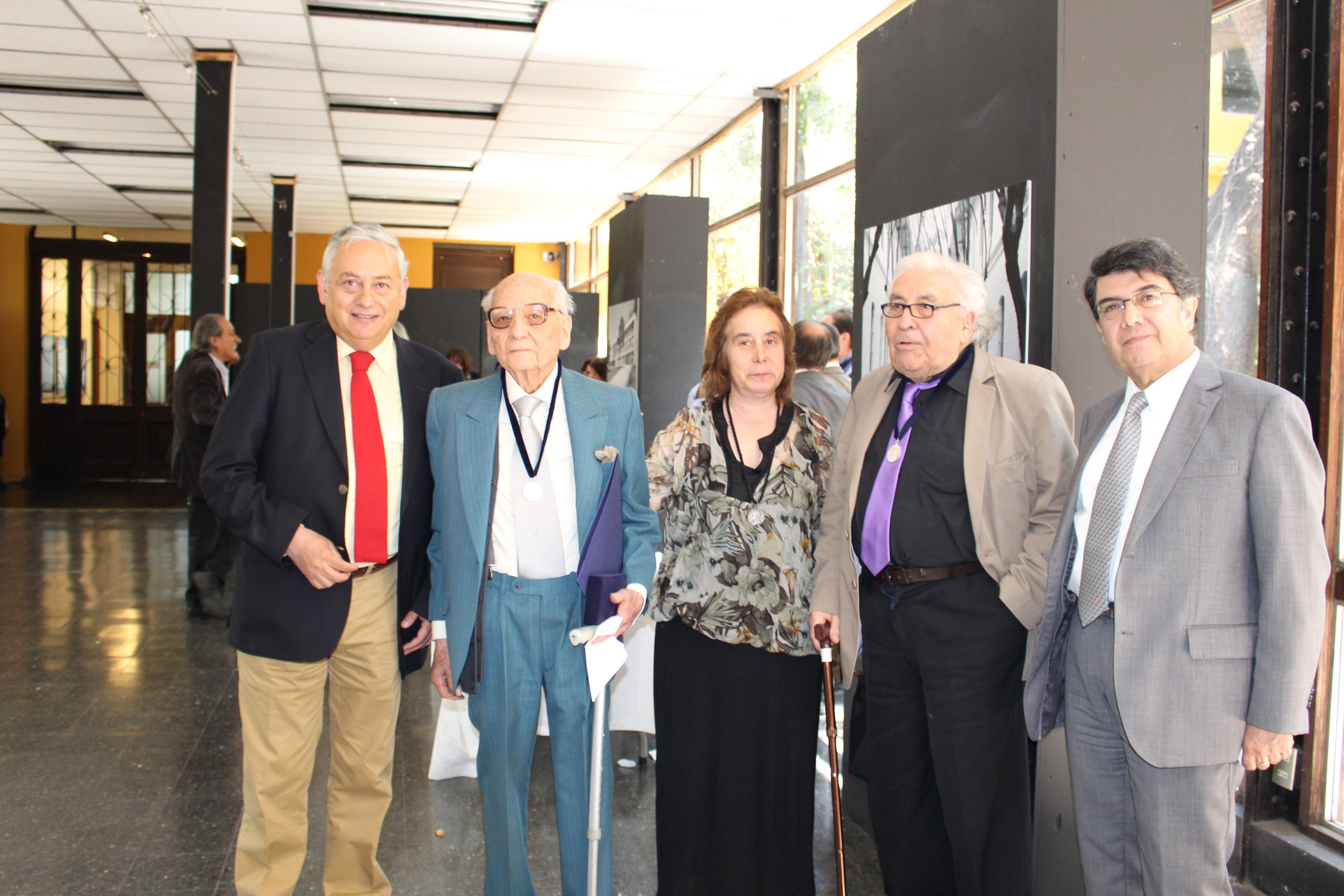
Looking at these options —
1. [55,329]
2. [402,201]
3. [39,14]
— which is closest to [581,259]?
[402,201]

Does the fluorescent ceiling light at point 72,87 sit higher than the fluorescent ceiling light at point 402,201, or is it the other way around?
the fluorescent ceiling light at point 402,201

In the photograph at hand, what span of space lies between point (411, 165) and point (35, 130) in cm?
365

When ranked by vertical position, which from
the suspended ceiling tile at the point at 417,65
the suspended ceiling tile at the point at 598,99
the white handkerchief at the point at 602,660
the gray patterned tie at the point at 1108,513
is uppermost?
the suspended ceiling tile at the point at 598,99

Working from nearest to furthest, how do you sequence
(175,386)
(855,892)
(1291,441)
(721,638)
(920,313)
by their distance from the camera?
(1291,441), (920,313), (721,638), (855,892), (175,386)

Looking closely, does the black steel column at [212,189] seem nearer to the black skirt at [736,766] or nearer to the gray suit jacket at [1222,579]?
the black skirt at [736,766]

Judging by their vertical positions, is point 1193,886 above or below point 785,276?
below

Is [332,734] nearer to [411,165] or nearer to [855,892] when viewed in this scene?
[855,892]

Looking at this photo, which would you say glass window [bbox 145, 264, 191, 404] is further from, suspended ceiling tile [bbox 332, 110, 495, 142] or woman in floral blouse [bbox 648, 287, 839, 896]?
woman in floral blouse [bbox 648, 287, 839, 896]

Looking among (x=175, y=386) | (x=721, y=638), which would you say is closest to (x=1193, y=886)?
(x=721, y=638)

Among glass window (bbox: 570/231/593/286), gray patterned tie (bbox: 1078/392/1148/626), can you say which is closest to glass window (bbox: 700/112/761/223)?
glass window (bbox: 570/231/593/286)

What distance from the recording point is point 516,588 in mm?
2260

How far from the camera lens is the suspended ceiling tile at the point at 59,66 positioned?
733cm

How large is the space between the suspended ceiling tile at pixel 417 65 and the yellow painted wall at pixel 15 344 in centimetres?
1039

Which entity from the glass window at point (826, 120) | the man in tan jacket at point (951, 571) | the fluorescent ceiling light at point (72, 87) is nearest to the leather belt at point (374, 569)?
the man in tan jacket at point (951, 571)
